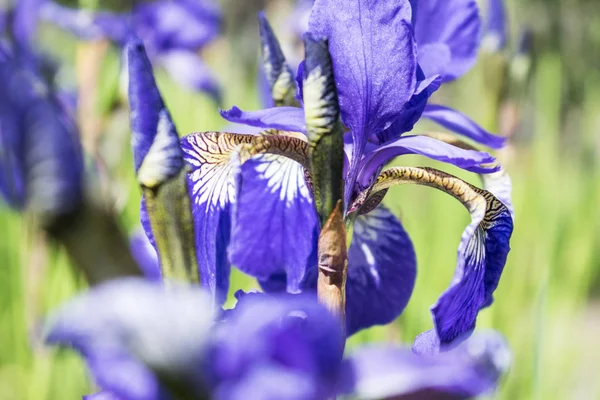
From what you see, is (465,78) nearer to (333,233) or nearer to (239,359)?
(333,233)

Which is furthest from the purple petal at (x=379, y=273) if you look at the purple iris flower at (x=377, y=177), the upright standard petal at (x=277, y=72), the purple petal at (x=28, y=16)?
the purple petal at (x=28, y=16)

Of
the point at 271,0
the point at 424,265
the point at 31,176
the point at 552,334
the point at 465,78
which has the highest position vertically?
the point at 271,0

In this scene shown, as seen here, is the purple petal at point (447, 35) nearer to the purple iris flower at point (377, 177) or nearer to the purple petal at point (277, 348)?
the purple iris flower at point (377, 177)

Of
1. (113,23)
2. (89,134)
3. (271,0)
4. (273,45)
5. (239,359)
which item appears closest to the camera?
(239,359)

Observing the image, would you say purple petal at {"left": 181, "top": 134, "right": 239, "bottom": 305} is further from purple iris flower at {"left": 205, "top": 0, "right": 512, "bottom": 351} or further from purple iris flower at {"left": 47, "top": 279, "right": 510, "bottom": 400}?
purple iris flower at {"left": 47, "top": 279, "right": 510, "bottom": 400}

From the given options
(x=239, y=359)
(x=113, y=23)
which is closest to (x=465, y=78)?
(x=113, y=23)

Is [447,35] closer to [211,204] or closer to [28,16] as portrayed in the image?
[211,204]

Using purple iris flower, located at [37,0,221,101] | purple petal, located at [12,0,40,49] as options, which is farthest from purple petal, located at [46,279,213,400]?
purple iris flower, located at [37,0,221,101]
